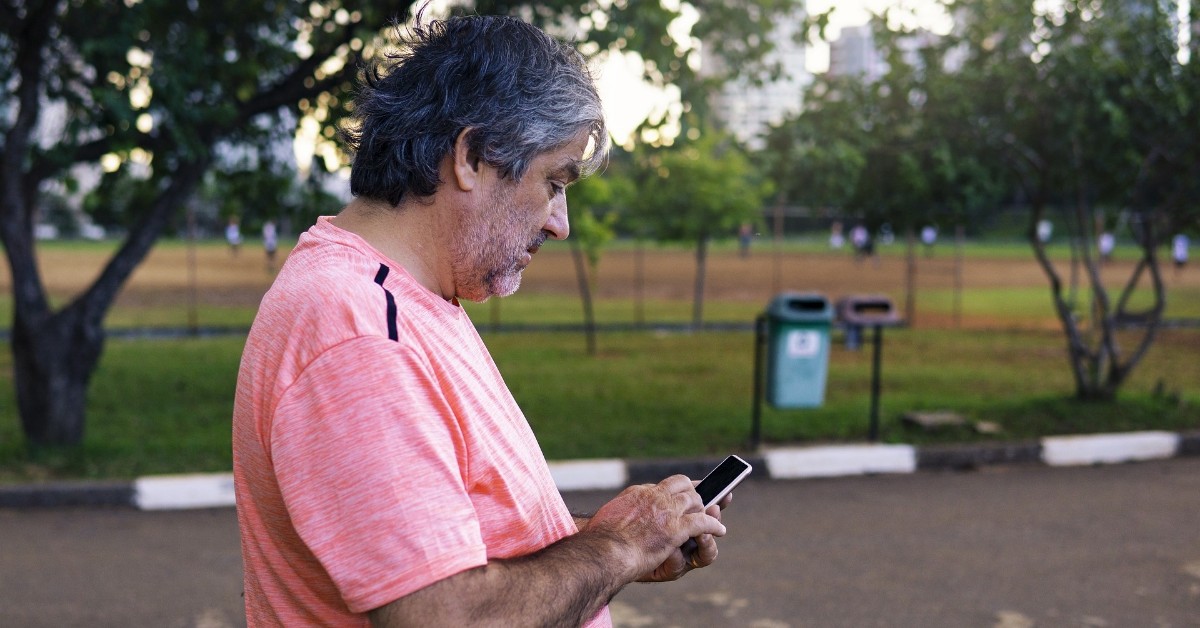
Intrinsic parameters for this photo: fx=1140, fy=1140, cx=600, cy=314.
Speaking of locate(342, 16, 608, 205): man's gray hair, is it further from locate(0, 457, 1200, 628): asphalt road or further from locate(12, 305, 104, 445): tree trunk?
locate(12, 305, 104, 445): tree trunk

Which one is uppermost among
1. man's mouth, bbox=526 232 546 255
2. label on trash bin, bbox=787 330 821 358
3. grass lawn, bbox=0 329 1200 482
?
man's mouth, bbox=526 232 546 255

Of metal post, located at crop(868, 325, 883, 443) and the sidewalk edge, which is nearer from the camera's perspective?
the sidewalk edge

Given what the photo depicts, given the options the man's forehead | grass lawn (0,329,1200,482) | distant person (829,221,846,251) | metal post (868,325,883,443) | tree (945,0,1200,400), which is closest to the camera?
the man's forehead

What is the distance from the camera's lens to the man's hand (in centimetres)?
150

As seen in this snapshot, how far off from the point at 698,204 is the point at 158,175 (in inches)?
383

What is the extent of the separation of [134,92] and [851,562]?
5.08 meters

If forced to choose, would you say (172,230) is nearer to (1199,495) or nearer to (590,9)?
(590,9)

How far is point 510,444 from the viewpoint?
55.9 inches

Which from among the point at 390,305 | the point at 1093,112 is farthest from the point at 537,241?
the point at 1093,112

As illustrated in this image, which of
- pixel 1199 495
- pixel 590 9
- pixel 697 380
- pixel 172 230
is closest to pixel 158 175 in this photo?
pixel 172 230

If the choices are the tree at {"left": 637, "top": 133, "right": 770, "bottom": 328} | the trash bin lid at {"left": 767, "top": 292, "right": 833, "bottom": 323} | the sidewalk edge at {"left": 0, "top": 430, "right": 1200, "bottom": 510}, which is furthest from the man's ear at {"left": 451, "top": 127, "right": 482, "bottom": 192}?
the tree at {"left": 637, "top": 133, "right": 770, "bottom": 328}

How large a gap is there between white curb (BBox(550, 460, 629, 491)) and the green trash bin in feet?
4.46

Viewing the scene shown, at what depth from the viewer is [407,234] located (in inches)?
57.8

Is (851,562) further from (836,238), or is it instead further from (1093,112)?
(836,238)
